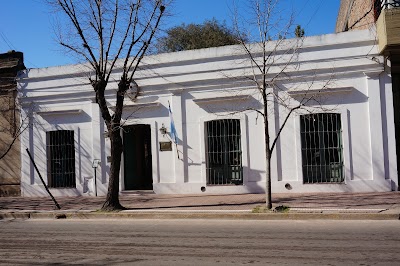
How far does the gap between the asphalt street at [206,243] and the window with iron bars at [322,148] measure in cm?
431

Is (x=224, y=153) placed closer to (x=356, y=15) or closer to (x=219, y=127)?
(x=219, y=127)

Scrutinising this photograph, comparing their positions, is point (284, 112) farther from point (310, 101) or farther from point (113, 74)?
point (113, 74)

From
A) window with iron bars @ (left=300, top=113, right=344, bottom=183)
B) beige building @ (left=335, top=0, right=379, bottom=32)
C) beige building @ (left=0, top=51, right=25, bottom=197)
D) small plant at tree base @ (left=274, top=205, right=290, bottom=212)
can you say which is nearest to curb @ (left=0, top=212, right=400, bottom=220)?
small plant at tree base @ (left=274, top=205, right=290, bottom=212)

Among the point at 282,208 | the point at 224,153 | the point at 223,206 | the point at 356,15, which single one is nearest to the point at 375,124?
the point at 282,208

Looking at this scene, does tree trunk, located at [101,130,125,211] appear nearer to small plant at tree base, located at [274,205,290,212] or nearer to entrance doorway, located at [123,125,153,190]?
entrance doorway, located at [123,125,153,190]

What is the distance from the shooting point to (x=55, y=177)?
17125 millimetres

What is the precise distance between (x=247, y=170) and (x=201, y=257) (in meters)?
8.02

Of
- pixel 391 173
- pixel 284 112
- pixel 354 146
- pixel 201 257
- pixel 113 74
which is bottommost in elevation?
pixel 201 257

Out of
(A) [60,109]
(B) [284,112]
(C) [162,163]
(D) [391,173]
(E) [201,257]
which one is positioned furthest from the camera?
(A) [60,109]

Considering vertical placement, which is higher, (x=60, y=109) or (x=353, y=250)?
(x=60, y=109)

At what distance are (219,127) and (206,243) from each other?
761 centimetres

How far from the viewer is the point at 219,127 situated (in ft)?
49.9

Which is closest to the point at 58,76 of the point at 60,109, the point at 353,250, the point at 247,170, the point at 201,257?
the point at 60,109

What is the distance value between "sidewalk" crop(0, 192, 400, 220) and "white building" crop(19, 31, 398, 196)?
0.78m
